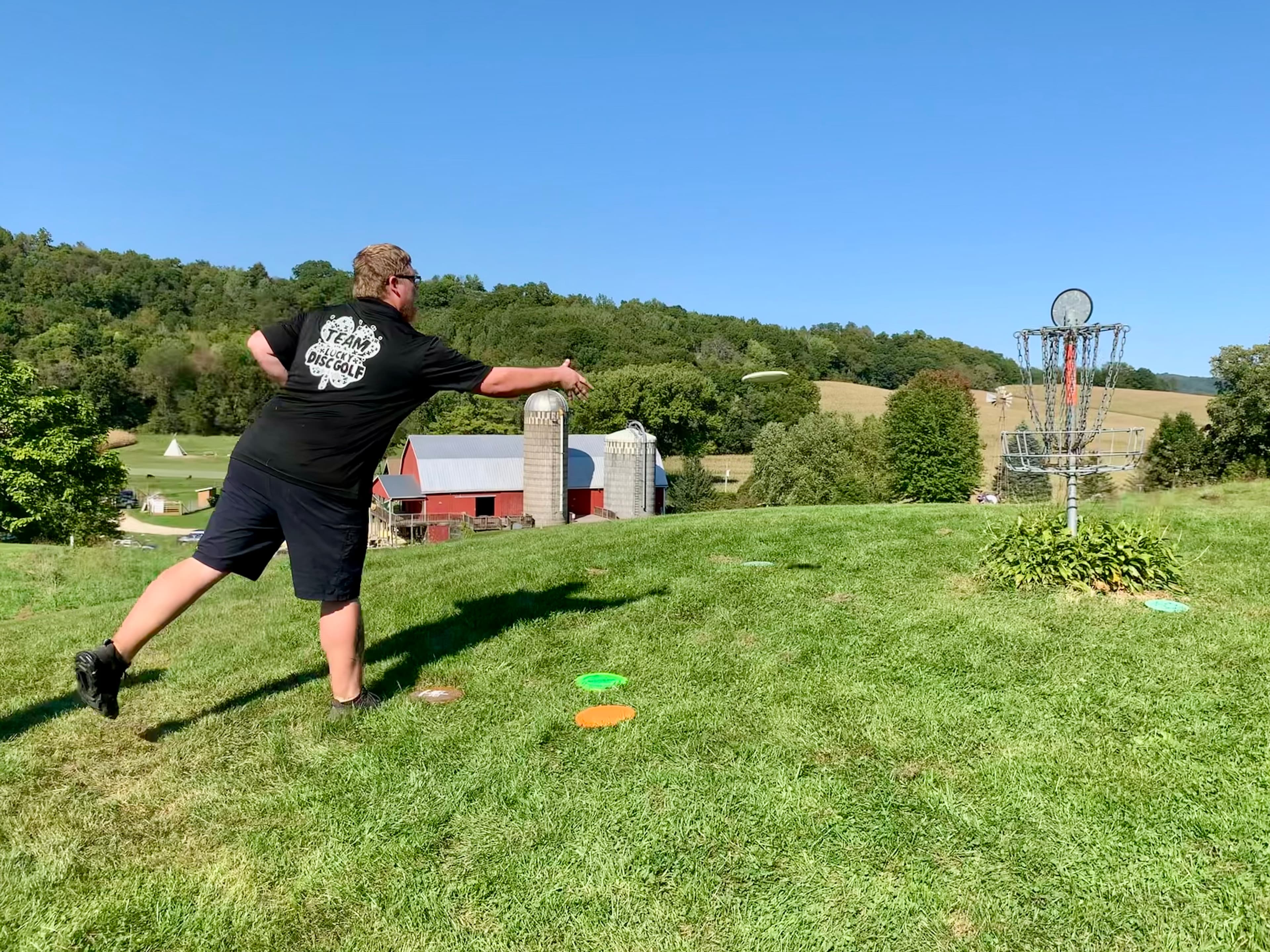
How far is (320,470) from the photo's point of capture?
3752 mm

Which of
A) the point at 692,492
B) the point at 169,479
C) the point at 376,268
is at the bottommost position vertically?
the point at 692,492

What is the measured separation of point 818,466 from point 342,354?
4999cm

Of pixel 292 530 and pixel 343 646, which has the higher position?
pixel 292 530

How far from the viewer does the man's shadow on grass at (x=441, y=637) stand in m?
4.17

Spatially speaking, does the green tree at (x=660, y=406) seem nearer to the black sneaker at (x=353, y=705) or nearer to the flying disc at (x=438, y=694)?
the flying disc at (x=438, y=694)

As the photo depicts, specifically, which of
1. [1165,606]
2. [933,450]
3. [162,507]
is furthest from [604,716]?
[162,507]

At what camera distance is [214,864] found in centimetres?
246

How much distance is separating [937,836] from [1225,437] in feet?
153

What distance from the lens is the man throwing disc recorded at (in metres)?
3.76

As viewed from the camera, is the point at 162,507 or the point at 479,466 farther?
the point at 162,507

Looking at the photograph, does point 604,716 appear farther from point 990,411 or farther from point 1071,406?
point 990,411

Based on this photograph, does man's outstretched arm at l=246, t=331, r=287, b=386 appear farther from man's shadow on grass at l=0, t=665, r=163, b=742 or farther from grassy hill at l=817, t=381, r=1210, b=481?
grassy hill at l=817, t=381, r=1210, b=481

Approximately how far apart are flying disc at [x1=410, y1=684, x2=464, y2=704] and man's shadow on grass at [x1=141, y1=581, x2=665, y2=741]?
150 millimetres

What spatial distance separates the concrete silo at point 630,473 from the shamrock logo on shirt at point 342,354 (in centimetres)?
3259
